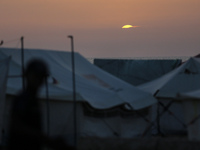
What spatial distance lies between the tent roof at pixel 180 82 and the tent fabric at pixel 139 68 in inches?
310

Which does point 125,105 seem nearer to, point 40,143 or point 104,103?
point 104,103

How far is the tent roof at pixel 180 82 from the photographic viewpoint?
21.9 meters

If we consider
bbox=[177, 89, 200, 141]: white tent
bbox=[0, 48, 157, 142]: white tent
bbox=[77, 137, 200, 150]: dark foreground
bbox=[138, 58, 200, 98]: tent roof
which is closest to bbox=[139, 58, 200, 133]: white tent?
bbox=[138, 58, 200, 98]: tent roof

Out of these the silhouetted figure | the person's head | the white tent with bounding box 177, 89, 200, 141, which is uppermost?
the person's head

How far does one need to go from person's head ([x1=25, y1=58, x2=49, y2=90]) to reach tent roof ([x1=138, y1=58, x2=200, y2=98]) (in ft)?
58.1

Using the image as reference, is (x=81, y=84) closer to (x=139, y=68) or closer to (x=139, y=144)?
(x=139, y=144)

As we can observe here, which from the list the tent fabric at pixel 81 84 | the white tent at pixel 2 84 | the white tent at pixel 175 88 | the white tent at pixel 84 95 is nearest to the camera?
the white tent at pixel 2 84

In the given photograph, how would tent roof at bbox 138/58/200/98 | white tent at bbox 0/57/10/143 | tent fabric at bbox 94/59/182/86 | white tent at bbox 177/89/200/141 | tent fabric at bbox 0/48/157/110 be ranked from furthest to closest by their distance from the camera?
tent fabric at bbox 94/59/182/86, tent roof at bbox 138/58/200/98, tent fabric at bbox 0/48/157/110, white tent at bbox 0/57/10/143, white tent at bbox 177/89/200/141

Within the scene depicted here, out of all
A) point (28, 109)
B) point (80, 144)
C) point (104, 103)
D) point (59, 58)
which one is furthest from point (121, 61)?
point (28, 109)

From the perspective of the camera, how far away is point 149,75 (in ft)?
102

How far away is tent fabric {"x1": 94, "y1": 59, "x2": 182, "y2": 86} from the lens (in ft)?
101

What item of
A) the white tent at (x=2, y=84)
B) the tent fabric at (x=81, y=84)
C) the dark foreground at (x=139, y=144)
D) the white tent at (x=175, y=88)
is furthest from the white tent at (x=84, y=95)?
the dark foreground at (x=139, y=144)

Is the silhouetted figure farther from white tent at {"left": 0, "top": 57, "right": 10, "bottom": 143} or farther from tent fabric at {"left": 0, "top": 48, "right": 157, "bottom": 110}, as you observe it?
tent fabric at {"left": 0, "top": 48, "right": 157, "bottom": 110}

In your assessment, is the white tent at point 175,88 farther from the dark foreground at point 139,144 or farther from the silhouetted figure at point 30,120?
the silhouetted figure at point 30,120
